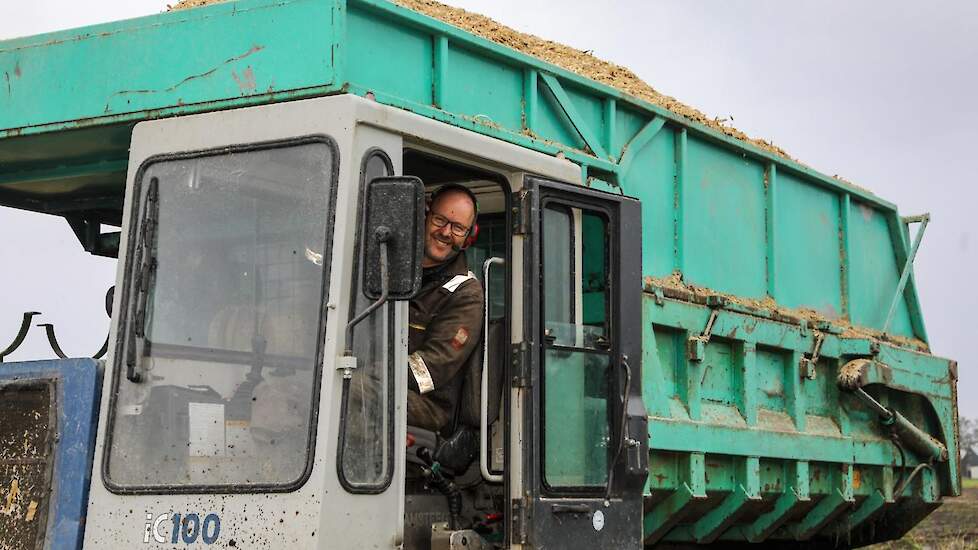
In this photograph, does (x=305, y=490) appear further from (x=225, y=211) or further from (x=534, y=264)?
(x=534, y=264)

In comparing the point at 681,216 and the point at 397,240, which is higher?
the point at 681,216

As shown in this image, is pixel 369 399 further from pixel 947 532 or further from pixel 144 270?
pixel 947 532

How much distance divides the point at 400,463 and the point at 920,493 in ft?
14.4

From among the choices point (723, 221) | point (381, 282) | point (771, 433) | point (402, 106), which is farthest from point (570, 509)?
point (723, 221)

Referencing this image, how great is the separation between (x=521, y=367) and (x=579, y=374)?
0.87 ft

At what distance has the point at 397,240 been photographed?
3.68 m

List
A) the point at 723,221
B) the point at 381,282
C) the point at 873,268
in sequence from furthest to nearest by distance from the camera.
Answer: the point at 873,268
the point at 723,221
the point at 381,282

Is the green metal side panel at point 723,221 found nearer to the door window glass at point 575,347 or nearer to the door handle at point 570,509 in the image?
the door window glass at point 575,347

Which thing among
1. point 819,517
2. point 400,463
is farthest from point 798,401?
point 400,463

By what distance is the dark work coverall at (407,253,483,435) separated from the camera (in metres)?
4.27

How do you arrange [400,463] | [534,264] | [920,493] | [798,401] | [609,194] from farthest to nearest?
[920,493] < [798,401] < [609,194] < [534,264] < [400,463]

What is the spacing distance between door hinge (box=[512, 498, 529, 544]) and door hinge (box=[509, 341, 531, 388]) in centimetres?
37

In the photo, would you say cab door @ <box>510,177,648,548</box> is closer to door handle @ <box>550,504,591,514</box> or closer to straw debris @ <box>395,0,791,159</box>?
door handle @ <box>550,504,591,514</box>

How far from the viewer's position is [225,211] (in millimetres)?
3977
